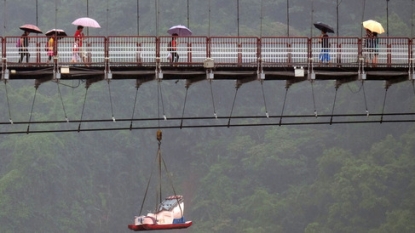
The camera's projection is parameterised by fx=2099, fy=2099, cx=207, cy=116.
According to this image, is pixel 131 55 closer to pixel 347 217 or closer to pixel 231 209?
pixel 347 217

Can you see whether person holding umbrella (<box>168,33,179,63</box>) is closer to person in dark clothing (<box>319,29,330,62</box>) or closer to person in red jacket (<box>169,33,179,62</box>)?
person in red jacket (<box>169,33,179,62</box>)

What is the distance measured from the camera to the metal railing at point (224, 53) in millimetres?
77562

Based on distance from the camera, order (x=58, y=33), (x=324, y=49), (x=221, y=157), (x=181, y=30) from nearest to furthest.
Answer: (x=58, y=33)
(x=324, y=49)
(x=181, y=30)
(x=221, y=157)

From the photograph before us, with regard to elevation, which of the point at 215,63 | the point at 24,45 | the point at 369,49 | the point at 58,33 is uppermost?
the point at 58,33

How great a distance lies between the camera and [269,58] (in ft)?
260

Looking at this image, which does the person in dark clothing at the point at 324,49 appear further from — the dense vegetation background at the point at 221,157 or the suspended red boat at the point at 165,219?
the dense vegetation background at the point at 221,157

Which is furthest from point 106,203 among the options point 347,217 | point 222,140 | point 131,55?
point 131,55

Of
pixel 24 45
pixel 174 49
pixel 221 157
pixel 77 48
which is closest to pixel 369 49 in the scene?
pixel 174 49

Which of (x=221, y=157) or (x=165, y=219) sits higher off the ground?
(x=221, y=157)

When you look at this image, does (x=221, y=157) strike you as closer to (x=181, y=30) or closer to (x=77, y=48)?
(x=181, y=30)

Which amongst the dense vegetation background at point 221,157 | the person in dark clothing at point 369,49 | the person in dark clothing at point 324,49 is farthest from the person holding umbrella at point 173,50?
the dense vegetation background at point 221,157

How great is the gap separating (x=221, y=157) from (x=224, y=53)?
304 feet

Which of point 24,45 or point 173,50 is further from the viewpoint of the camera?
point 173,50

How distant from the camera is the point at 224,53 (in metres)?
78.5
